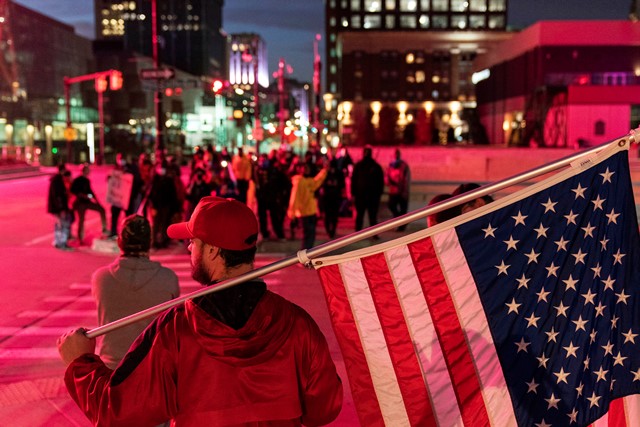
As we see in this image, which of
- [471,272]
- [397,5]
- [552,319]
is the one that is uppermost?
[397,5]

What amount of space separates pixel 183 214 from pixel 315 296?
5988 millimetres

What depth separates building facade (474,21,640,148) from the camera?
167ft

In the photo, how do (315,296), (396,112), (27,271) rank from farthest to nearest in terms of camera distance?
(396,112) < (27,271) < (315,296)

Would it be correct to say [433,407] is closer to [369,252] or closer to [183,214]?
[369,252]

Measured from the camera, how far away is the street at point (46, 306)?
643 centimetres

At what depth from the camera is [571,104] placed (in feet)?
167

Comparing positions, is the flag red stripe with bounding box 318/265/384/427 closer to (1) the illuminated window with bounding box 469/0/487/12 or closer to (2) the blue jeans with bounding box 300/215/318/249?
(2) the blue jeans with bounding box 300/215/318/249

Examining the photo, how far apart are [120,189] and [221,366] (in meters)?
14.5

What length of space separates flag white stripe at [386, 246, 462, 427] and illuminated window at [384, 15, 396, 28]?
138956 millimetres

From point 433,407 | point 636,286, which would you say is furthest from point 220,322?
point 636,286

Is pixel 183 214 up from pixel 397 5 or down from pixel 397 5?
down

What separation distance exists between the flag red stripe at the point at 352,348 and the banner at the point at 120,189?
13.8m

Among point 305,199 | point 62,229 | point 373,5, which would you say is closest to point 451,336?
point 305,199

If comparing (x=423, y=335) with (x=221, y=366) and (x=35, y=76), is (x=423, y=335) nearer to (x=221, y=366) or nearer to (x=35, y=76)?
(x=221, y=366)
